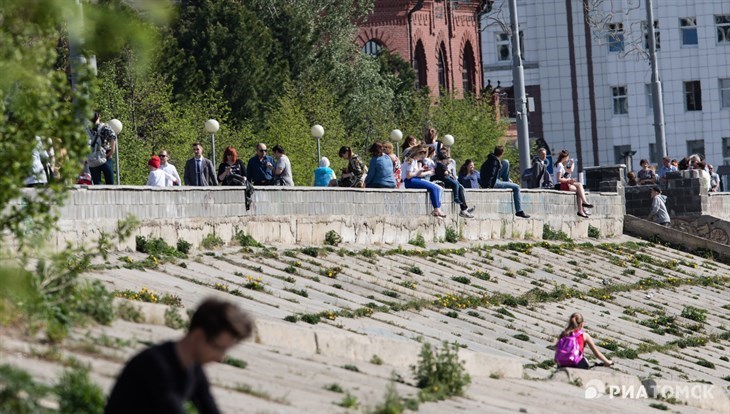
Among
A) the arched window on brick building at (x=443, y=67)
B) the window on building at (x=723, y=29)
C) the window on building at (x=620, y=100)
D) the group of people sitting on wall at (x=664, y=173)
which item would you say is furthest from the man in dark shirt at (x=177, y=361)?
the window on building at (x=723, y=29)

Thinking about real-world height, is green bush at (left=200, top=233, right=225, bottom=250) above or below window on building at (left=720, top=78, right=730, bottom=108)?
below

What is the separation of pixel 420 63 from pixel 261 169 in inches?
2439

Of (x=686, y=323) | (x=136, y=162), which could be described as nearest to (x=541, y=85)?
(x=136, y=162)

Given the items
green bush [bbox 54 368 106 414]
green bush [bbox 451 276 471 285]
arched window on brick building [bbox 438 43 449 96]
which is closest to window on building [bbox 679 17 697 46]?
arched window on brick building [bbox 438 43 449 96]

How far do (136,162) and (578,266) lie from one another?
77.5 ft

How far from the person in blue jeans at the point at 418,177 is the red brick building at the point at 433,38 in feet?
180

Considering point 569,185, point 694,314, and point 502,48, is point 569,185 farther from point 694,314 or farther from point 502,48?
point 502,48

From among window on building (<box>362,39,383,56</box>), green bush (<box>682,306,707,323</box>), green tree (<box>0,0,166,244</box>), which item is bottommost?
green bush (<box>682,306,707,323</box>)

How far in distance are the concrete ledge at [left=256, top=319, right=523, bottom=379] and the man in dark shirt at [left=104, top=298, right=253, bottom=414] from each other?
5.80 meters

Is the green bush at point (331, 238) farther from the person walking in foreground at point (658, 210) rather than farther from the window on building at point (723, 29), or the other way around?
the window on building at point (723, 29)

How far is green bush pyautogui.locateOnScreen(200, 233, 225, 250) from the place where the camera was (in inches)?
875

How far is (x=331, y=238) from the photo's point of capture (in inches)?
1003

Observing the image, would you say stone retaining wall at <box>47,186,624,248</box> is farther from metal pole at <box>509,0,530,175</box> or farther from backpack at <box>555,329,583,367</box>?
metal pole at <box>509,0,530,175</box>

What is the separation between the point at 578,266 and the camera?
31781 mm
